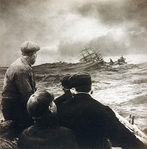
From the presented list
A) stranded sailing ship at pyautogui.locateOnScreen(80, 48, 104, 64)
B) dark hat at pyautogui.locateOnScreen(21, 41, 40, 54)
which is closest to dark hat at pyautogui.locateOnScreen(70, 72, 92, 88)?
stranded sailing ship at pyautogui.locateOnScreen(80, 48, 104, 64)

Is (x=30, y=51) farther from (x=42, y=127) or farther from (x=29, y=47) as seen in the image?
(x=42, y=127)

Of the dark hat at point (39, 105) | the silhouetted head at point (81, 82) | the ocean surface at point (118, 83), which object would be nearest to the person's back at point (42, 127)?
the dark hat at point (39, 105)

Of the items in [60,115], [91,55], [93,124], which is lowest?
[93,124]

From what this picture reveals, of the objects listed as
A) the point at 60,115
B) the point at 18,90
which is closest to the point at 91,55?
the point at 60,115

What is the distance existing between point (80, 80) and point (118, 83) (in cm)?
64

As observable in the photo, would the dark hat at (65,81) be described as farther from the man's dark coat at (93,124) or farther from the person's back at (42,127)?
the person's back at (42,127)

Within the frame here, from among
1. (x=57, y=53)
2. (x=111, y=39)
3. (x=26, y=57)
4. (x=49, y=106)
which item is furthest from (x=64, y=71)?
(x=49, y=106)

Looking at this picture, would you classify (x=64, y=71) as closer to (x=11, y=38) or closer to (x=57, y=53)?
(x=57, y=53)

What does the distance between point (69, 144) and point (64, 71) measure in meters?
1.16

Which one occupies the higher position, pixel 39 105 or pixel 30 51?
pixel 30 51

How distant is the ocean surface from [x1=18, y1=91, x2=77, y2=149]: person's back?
934 mm

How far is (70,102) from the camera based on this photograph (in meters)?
2.62

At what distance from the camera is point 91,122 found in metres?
2.58

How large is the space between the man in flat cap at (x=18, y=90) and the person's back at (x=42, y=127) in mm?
731
